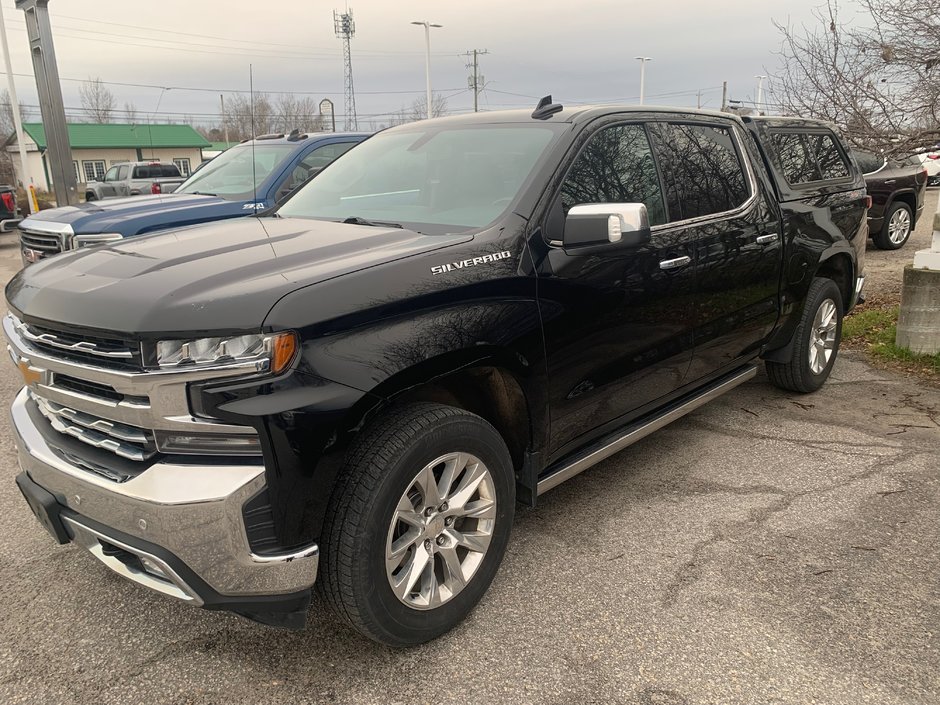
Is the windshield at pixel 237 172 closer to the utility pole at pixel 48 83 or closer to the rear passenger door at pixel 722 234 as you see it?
the rear passenger door at pixel 722 234

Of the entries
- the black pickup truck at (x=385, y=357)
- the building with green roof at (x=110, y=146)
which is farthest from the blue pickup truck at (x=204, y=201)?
the building with green roof at (x=110, y=146)

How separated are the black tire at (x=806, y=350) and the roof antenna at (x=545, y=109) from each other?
2423 millimetres

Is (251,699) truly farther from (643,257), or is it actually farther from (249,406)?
(643,257)

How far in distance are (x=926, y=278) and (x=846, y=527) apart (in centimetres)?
338

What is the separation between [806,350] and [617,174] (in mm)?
2389

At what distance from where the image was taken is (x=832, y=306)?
517 centimetres

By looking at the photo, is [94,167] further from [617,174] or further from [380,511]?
[380,511]

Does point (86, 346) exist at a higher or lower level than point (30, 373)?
higher

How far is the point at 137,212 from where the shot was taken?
646cm

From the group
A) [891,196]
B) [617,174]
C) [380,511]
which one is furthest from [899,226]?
[380,511]

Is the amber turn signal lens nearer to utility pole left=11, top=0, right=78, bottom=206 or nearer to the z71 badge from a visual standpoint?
the z71 badge

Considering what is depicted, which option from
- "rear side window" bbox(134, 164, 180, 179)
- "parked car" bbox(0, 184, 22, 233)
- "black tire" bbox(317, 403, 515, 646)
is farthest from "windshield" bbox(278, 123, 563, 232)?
"rear side window" bbox(134, 164, 180, 179)

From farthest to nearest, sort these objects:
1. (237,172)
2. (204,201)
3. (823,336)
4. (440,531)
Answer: (237,172) < (204,201) < (823,336) < (440,531)

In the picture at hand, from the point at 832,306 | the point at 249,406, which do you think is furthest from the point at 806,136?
the point at 249,406
